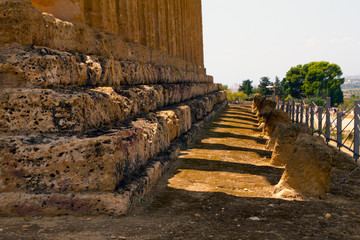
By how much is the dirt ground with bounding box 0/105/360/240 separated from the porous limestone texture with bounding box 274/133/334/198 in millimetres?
192

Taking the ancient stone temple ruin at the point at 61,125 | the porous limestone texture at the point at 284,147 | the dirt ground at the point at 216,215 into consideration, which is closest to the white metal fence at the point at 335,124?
the porous limestone texture at the point at 284,147

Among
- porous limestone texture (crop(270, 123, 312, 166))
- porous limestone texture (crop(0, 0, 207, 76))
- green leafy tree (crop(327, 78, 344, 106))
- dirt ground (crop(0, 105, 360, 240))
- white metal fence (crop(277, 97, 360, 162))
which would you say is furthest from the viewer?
green leafy tree (crop(327, 78, 344, 106))

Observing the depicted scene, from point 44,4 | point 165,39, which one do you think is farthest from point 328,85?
point 44,4

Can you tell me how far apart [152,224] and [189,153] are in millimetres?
4465

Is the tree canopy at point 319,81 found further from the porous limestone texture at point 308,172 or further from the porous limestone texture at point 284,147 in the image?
the porous limestone texture at point 308,172

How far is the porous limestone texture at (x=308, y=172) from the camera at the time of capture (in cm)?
488

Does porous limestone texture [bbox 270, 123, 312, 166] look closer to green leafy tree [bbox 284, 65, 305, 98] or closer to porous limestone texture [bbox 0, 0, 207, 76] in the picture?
porous limestone texture [bbox 0, 0, 207, 76]

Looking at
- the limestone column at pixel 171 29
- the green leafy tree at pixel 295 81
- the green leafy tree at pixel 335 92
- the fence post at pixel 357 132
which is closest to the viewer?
the fence post at pixel 357 132

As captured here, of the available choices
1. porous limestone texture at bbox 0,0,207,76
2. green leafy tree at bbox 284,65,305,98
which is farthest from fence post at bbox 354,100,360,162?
green leafy tree at bbox 284,65,305,98

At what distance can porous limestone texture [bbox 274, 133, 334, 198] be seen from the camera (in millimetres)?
4879

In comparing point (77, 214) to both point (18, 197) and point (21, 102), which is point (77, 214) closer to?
point (18, 197)

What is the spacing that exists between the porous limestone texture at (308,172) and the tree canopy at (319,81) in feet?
213

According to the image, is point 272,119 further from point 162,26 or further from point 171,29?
point 171,29

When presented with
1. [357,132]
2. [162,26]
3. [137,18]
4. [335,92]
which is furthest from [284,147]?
[335,92]
